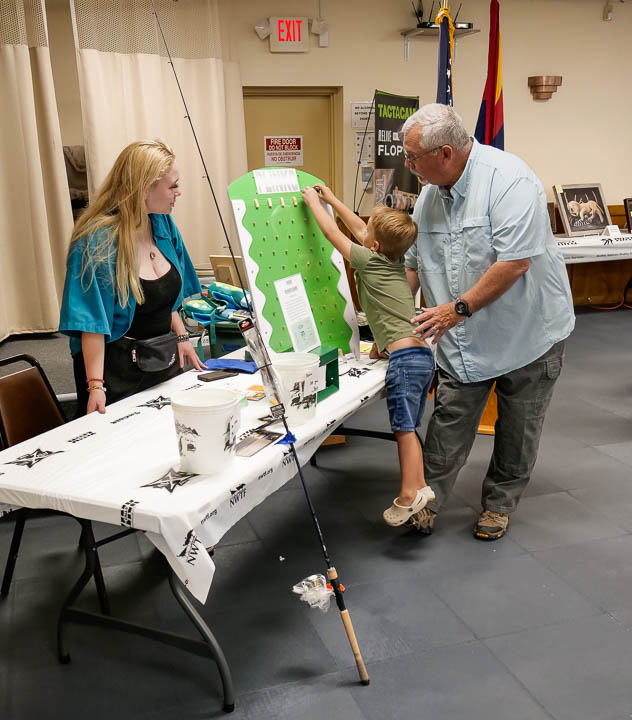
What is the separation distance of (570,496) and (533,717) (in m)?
1.36

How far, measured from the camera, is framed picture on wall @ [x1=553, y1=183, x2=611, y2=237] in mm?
6535

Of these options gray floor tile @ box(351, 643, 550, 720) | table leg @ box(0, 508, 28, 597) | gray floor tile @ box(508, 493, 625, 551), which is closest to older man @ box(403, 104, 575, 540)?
gray floor tile @ box(508, 493, 625, 551)

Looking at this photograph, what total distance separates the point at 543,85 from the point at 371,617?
5.80 metres

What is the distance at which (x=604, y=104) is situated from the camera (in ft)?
22.9

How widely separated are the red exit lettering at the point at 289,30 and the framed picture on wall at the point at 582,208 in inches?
104

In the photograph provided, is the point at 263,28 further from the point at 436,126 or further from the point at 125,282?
the point at 125,282

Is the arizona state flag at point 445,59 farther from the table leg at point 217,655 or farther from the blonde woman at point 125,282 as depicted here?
the table leg at point 217,655

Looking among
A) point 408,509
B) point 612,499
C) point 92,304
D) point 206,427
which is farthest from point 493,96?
point 206,427

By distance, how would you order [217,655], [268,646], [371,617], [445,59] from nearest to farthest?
[217,655] → [268,646] → [371,617] → [445,59]

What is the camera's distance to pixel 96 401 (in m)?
2.11

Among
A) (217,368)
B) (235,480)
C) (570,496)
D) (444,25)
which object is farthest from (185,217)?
(235,480)

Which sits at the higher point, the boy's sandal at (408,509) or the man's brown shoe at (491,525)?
the boy's sandal at (408,509)

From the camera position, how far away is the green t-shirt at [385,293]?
2.53 meters

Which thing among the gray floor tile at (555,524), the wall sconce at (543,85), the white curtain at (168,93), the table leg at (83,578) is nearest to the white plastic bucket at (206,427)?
the table leg at (83,578)
